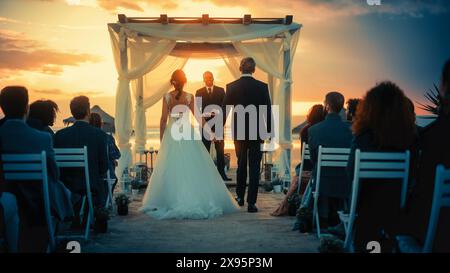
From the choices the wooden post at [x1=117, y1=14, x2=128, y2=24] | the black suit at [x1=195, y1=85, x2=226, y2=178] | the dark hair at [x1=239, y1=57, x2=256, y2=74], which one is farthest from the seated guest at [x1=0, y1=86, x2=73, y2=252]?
the black suit at [x1=195, y1=85, x2=226, y2=178]

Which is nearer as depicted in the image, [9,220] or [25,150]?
[9,220]

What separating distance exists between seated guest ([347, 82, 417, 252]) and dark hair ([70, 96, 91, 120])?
2.72m

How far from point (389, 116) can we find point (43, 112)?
129 inches

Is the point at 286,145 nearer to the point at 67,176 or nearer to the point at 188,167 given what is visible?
the point at 188,167

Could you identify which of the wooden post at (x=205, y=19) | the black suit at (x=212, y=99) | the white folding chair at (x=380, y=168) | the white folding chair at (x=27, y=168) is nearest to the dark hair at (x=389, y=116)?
the white folding chair at (x=380, y=168)

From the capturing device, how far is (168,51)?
8734 mm

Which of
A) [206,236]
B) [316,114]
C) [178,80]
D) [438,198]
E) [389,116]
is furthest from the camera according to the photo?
[178,80]

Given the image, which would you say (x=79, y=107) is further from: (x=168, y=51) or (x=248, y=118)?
(x=168, y=51)

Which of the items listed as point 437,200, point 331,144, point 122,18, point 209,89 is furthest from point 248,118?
point 437,200

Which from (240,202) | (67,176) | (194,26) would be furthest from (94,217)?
(194,26)

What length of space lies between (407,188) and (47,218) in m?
A: 2.48

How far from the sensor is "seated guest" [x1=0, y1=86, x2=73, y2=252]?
3471 mm

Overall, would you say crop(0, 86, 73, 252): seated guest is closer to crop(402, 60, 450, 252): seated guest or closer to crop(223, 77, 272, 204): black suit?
crop(402, 60, 450, 252): seated guest

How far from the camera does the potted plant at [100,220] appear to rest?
4894mm
